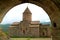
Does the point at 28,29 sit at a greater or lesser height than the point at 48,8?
lesser

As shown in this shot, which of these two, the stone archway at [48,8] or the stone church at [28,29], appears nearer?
the stone archway at [48,8]

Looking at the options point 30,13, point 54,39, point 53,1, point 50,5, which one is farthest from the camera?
point 30,13

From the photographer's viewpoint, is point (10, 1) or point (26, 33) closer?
point (10, 1)

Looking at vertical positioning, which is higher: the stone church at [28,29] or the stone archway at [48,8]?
the stone archway at [48,8]

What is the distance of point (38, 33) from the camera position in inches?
1747

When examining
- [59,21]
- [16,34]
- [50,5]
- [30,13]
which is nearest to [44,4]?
[50,5]

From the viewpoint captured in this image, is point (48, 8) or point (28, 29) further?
point (28, 29)

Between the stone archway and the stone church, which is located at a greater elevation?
the stone archway

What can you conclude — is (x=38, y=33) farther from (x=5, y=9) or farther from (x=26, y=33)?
(x=5, y=9)

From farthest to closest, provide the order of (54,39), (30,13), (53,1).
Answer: (30,13)
(54,39)
(53,1)

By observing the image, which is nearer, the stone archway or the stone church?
the stone archway

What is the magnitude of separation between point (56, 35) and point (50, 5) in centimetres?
87

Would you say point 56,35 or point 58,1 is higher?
point 58,1

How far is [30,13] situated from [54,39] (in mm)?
42025
